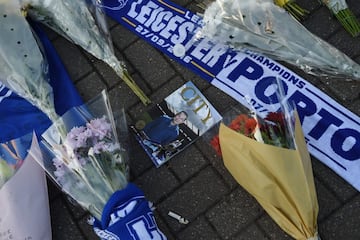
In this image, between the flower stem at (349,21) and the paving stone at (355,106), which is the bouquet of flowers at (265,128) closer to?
the paving stone at (355,106)

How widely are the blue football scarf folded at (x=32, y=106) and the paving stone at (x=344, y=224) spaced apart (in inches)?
67.5

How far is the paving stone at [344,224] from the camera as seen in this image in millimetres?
3471

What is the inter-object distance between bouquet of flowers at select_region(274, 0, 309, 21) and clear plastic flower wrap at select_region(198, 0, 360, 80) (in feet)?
0.28

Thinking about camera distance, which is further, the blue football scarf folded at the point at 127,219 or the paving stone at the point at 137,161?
the paving stone at the point at 137,161

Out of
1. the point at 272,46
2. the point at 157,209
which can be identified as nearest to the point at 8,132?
the point at 157,209

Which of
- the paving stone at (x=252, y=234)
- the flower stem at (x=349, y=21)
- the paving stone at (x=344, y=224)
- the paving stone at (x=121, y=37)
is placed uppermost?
the paving stone at (x=121, y=37)

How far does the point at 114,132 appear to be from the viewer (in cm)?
365

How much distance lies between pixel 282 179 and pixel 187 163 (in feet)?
2.30

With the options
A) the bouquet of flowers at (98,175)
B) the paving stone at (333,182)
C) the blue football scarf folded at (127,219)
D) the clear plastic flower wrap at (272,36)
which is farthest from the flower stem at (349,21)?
the blue football scarf folded at (127,219)

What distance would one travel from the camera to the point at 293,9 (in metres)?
4.16

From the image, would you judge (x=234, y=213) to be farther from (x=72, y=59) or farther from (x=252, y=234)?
(x=72, y=59)

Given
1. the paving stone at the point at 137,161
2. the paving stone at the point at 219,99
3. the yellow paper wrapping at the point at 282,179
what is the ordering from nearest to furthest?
1. the yellow paper wrapping at the point at 282,179
2. the paving stone at the point at 137,161
3. the paving stone at the point at 219,99

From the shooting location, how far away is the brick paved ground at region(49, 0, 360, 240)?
11.7 feet

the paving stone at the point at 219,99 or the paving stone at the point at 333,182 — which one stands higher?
the paving stone at the point at 219,99
